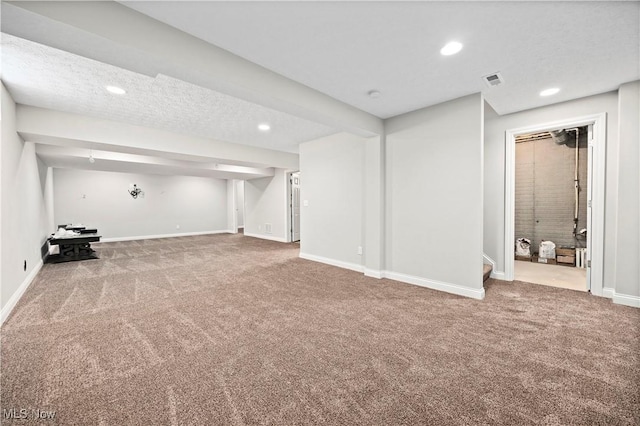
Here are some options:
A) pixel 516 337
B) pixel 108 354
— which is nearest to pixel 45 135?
pixel 108 354

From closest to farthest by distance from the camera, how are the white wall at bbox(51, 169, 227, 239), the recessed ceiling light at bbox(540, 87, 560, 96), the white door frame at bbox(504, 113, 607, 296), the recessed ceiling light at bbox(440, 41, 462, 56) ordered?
the recessed ceiling light at bbox(440, 41, 462, 56) → the recessed ceiling light at bbox(540, 87, 560, 96) → the white door frame at bbox(504, 113, 607, 296) → the white wall at bbox(51, 169, 227, 239)

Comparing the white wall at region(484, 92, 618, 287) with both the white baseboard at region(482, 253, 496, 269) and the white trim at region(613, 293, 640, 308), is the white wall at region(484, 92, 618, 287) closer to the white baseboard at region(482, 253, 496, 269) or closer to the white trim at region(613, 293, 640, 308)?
the white baseboard at region(482, 253, 496, 269)

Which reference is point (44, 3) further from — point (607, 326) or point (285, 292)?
point (607, 326)

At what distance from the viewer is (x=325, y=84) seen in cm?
286

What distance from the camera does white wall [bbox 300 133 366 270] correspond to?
4.59 metres

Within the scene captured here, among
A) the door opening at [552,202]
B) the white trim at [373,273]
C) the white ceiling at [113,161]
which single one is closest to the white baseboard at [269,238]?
the white ceiling at [113,161]

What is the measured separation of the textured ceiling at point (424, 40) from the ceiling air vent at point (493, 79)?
0.06 m

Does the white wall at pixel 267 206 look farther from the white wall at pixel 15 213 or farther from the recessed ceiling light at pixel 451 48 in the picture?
the recessed ceiling light at pixel 451 48

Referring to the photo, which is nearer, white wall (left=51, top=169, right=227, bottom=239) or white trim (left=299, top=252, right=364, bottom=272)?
white trim (left=299, top=252, right=364, bottom=272)

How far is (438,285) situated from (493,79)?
2.57m

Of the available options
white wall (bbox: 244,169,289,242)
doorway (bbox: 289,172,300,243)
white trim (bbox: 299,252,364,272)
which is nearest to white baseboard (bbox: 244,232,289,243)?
white wall (bbox: 244,169,289,242)

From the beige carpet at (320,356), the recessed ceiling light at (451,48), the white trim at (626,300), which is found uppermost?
the recessed ceiling light at (451,48)

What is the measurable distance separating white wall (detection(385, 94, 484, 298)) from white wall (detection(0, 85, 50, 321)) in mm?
4724

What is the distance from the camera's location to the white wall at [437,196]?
3.18m
